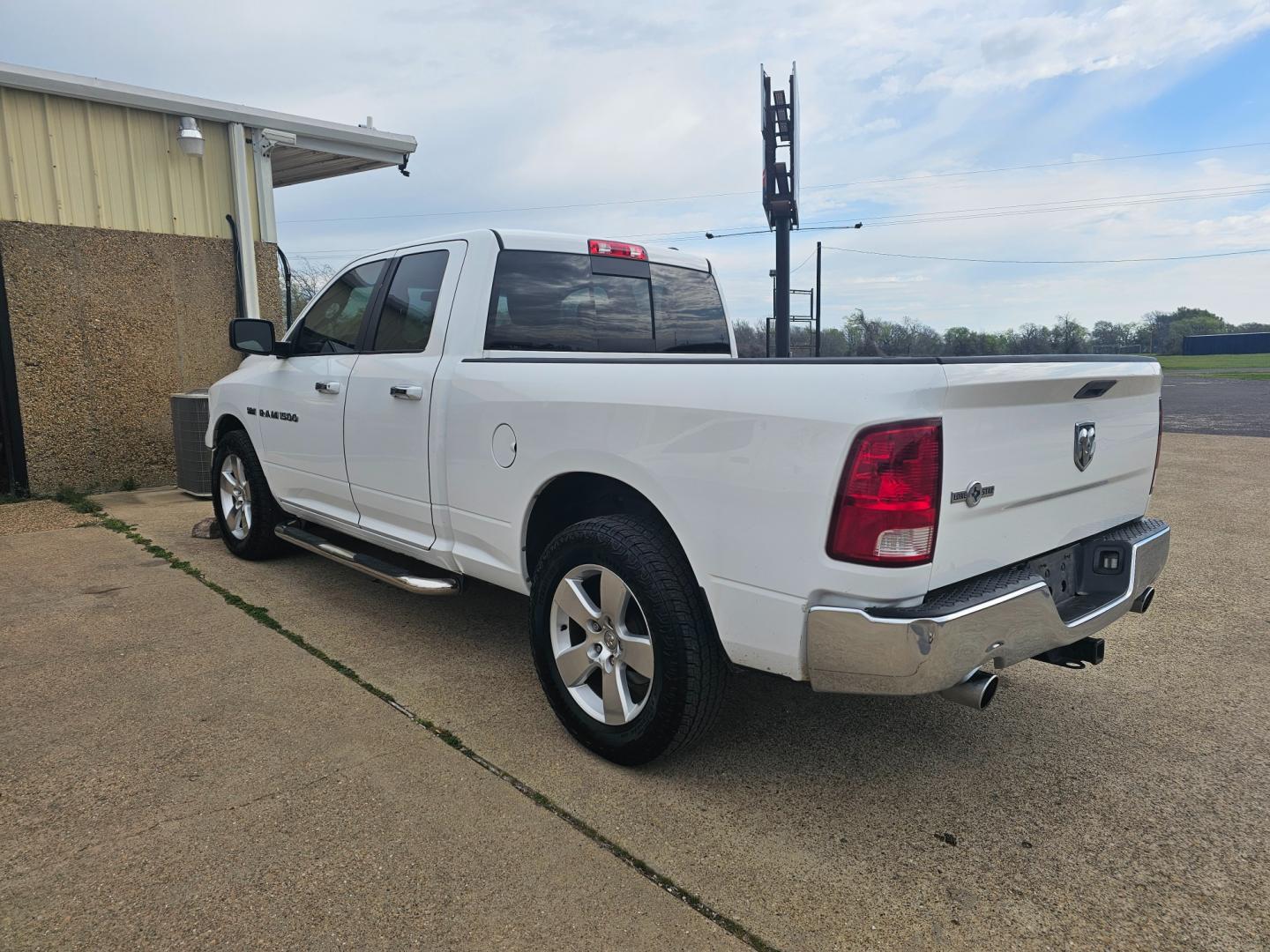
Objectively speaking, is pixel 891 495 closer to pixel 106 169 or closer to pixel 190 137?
pixel 190 137

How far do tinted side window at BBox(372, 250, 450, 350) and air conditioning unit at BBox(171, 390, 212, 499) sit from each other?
429cm

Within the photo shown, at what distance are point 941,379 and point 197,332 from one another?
8493mm

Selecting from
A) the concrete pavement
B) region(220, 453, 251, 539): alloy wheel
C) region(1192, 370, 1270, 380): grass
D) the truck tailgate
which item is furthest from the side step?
region(1192, 370, 1270, 380): grass

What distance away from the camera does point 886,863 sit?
2.49m

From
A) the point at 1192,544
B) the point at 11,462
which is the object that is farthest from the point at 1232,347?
the point at 11,462

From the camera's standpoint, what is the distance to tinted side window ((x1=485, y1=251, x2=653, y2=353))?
386cm

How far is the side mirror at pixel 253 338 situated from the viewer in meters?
4.86

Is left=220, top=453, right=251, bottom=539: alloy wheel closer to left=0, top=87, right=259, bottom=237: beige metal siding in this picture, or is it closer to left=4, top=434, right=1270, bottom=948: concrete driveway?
left=4, top=434, right=1270, bottom=948: concrete driveway

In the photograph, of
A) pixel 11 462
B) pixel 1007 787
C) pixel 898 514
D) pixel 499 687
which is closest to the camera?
pixel 898 514

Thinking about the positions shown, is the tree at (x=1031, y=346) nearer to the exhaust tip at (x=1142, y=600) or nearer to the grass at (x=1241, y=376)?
the exhaust tip at (x=1142, y=600)

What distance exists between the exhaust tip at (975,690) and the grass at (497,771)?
2.95 ft

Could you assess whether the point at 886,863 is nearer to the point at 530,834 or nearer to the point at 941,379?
the point at 530,834

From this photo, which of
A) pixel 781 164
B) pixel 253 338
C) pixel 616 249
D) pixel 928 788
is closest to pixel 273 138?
pixel 253 338

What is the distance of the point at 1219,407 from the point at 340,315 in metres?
21.3
